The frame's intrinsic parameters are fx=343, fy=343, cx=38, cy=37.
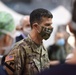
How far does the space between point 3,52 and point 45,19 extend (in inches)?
22.0

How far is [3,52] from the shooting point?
3.51 meters

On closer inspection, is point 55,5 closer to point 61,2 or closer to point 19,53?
point 61,2

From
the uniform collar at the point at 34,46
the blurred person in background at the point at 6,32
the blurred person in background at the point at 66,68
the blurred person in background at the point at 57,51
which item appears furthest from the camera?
the blurred person in background at the point at 57,51

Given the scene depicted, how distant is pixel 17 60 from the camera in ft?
10.9

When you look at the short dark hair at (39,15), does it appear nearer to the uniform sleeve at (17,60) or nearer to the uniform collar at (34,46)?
the uniform collar at (34,46)

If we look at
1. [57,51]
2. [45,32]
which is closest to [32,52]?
[45,32]

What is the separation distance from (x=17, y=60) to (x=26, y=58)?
0.10 meters

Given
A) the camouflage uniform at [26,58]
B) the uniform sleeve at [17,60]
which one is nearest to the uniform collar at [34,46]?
the camouflage uniform at [26,58]

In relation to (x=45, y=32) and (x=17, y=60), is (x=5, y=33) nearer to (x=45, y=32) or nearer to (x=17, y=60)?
(x=17, y=60)

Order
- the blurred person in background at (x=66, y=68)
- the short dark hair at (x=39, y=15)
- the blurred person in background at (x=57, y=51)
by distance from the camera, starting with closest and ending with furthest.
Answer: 1. the blurred person in background at (x=66, y=68)
2. the short dark hair at (x=39, y=15)
3. the blurred person in background at (x=57, y=51)

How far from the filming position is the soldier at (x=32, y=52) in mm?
3340

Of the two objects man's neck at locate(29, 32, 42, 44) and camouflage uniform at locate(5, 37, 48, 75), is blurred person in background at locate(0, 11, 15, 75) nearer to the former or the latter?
camouflage uniform at locate(5, 37, 48, 75)

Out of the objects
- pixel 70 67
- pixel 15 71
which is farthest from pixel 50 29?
pixel 70 67

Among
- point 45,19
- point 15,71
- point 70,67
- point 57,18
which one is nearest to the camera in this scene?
point 70,67
